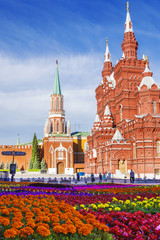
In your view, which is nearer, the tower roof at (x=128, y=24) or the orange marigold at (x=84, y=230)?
the orange marigold at (x=84, y=230)

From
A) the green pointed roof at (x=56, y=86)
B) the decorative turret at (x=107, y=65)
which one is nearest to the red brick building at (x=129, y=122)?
the decorative turret at (x=107, y=65)

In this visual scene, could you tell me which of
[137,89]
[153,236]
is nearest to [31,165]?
[137,89]

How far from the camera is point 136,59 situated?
48.6 metres

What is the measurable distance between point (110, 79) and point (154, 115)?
17.9 metres

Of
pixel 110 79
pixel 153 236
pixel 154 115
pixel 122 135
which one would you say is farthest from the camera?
pixel 110 79

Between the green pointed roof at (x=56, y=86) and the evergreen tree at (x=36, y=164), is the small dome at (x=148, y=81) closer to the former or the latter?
the green pointed roof at (x=56, y=86)

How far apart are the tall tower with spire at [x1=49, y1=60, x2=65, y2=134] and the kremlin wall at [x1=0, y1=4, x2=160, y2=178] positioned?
451cm

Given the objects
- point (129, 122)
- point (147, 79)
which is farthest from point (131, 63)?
point (129, 122)

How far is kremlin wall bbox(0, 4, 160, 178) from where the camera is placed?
38.9 meters

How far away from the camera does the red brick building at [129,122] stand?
38.8 meters

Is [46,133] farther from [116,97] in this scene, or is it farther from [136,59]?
[136,59]

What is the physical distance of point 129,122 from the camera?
4328cm

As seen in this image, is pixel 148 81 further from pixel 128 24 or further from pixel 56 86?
pixel 56 86

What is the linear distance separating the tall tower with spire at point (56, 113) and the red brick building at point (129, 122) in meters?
15.2
